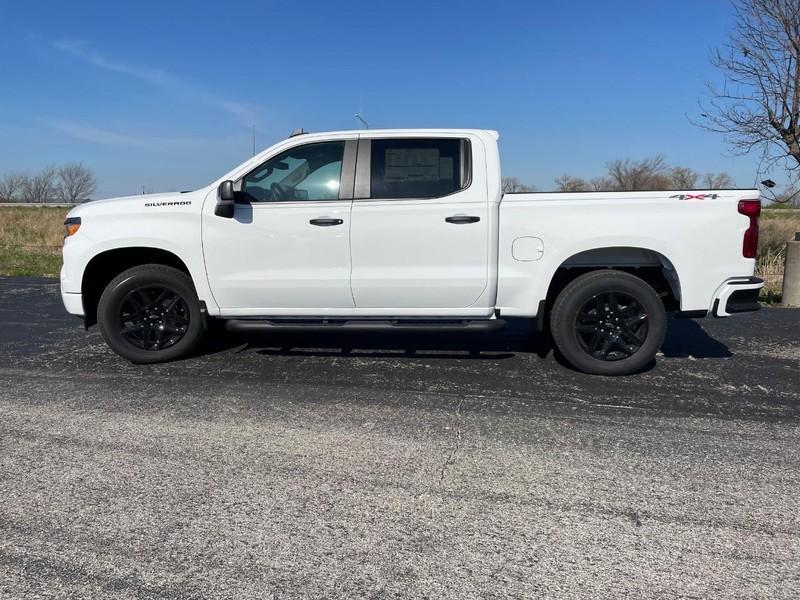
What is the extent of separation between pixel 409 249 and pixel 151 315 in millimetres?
2414

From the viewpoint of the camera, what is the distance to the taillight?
466 cm

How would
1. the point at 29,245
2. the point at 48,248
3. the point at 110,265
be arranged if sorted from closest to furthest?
the point at 110,265 → the point at 48,248 → the point at 29,245

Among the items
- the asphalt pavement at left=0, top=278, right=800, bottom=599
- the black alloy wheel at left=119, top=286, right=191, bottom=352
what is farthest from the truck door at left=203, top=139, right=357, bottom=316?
the asphalt pavement at left=0, top=278, right=800, bottom=599

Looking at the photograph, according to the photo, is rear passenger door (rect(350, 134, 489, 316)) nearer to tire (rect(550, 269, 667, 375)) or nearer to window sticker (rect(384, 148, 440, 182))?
window sticker (rect(384, 148, 440, 182))

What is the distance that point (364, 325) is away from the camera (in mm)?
5113

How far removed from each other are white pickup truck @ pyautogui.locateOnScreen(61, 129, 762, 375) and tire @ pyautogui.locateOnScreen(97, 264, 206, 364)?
0.02m

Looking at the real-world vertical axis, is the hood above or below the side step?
above

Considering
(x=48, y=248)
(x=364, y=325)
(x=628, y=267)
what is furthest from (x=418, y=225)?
(x=48, y=248)

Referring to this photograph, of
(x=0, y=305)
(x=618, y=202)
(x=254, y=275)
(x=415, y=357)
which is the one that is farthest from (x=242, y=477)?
(x=0, y=305)

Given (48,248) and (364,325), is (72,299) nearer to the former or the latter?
(364,325)

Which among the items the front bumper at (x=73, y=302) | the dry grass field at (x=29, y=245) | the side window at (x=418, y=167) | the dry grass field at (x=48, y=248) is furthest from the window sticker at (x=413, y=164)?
the dry grass field at (x=29, y=245)

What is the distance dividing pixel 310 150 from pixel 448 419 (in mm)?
2658

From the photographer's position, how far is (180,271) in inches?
209

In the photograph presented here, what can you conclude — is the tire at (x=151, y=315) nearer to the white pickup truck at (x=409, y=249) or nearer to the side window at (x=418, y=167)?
the white pickup truck at (x=409, y=249)
